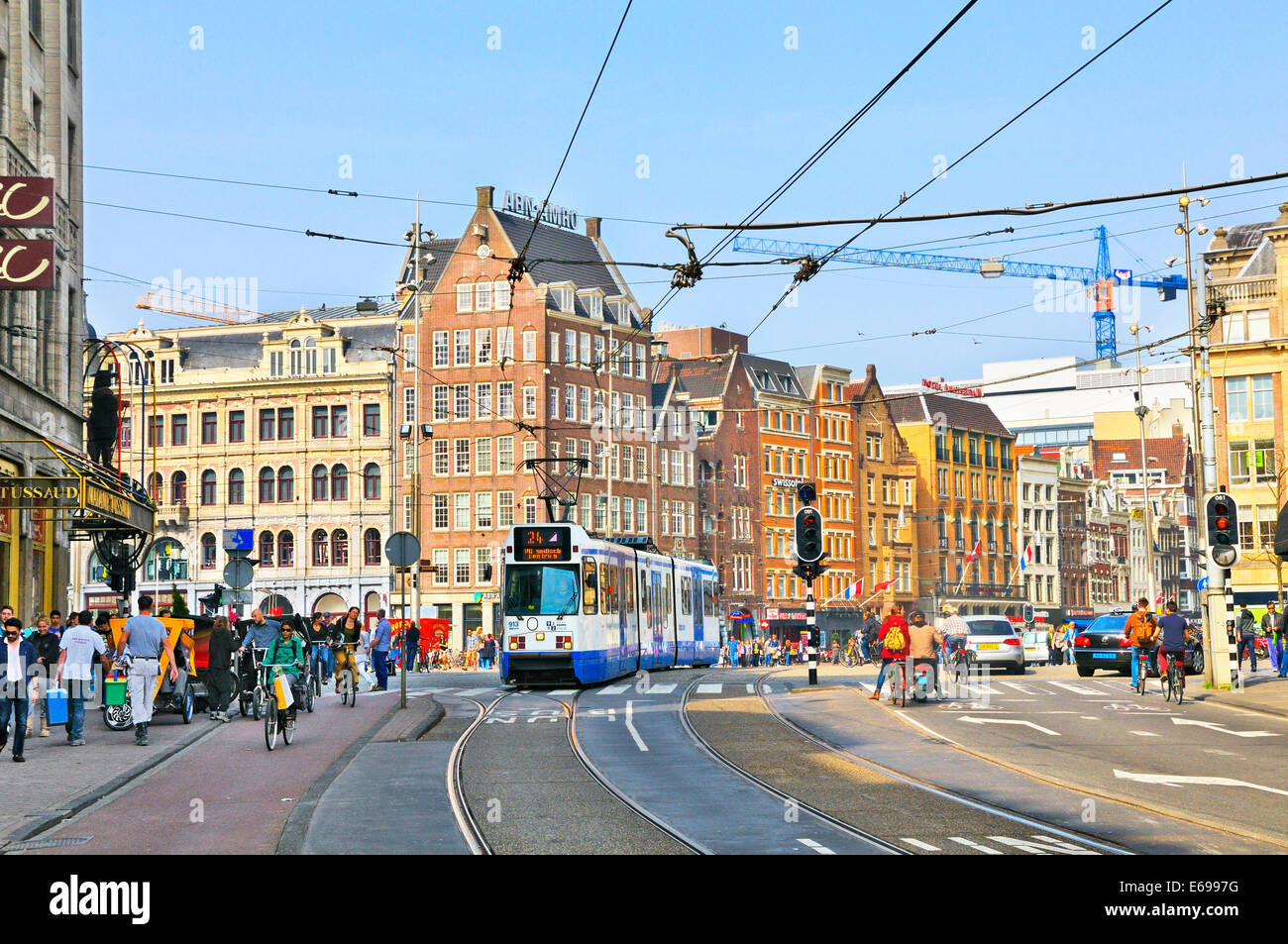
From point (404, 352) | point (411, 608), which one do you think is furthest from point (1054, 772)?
point (404, 352)

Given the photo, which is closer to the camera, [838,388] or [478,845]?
[478,845]

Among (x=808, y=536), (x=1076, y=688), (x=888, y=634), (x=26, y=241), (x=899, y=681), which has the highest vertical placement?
(x=26, y=241)

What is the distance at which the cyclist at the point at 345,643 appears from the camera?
30.5 m

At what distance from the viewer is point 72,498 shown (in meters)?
27.8

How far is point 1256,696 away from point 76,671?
2130 cm

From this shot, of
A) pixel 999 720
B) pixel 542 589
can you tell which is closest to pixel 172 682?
pixel 542 589

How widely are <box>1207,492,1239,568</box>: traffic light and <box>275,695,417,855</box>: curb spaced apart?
53.6 ft

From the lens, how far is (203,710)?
28.7m

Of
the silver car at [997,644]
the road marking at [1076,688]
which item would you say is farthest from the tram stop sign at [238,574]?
the silver car at [997,644]

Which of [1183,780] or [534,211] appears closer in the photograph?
[1183,780]

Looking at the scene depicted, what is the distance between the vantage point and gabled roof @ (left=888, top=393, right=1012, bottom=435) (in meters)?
119

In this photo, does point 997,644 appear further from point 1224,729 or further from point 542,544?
point 1224,729
